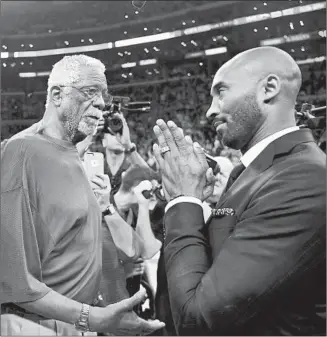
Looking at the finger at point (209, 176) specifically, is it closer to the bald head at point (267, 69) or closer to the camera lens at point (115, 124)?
the bald head at point (267, 69)

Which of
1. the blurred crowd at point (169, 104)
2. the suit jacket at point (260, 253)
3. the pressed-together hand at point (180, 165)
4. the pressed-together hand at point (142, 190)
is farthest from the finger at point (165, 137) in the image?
the pressed-together hand at point (142, 190)

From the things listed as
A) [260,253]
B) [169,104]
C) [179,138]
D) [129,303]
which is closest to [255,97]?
[179,138]

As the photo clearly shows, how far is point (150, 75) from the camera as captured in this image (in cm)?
119

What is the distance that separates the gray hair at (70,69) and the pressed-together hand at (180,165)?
350 millimetres

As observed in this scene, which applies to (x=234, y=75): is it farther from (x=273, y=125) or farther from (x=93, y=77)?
(x=93, y=77)

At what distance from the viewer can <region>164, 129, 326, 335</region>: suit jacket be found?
653mm

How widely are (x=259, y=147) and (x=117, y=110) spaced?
425mm

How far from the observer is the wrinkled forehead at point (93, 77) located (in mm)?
1049

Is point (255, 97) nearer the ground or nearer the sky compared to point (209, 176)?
nearer the sky

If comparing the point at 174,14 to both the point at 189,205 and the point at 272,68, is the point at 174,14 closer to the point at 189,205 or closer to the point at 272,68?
the point at 272,68

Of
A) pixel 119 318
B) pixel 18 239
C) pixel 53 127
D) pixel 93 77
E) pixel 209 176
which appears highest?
pixel 93 77

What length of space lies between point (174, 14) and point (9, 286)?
2.53ft

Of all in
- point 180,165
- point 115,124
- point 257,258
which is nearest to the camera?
point 257,258

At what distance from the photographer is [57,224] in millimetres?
985
